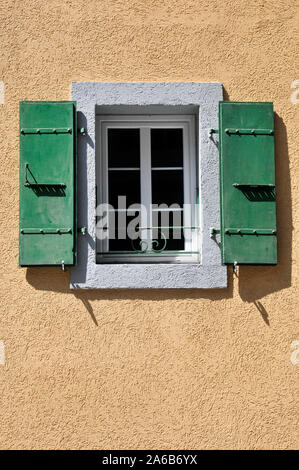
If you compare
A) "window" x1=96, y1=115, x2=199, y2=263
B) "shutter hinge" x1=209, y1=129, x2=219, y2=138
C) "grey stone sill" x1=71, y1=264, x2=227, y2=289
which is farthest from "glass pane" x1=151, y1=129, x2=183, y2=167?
"grey stone sill" x1=71, y1=264, x2=227, y2=289

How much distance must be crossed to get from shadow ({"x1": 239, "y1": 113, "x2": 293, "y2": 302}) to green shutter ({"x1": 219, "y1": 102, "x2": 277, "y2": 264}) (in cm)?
11

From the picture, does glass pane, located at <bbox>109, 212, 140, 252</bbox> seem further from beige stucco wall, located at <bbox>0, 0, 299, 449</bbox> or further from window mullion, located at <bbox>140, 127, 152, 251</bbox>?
beige stucco wall, located at <bbox>0, 0, 299, 449</bbox>

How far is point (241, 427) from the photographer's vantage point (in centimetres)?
517

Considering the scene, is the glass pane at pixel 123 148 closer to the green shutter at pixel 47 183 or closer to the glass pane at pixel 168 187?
the glass pane at pixel 168 187

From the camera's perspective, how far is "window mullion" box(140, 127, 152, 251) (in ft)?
18.1

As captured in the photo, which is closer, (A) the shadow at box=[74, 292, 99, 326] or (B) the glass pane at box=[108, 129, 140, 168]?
(A) the shadow at box=[74, 292, 99, 326]

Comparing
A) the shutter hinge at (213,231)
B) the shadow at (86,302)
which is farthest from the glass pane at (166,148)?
the shadow at (86,302)

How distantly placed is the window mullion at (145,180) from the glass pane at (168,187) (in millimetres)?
44

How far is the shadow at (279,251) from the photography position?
5.29 metres

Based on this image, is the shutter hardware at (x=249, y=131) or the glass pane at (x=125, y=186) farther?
the glass pane at (x=125, y=186)

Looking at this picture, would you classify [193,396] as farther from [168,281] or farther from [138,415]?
[168,281]

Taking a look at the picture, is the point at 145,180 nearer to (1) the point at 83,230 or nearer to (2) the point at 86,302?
(1) the point at 83,230
